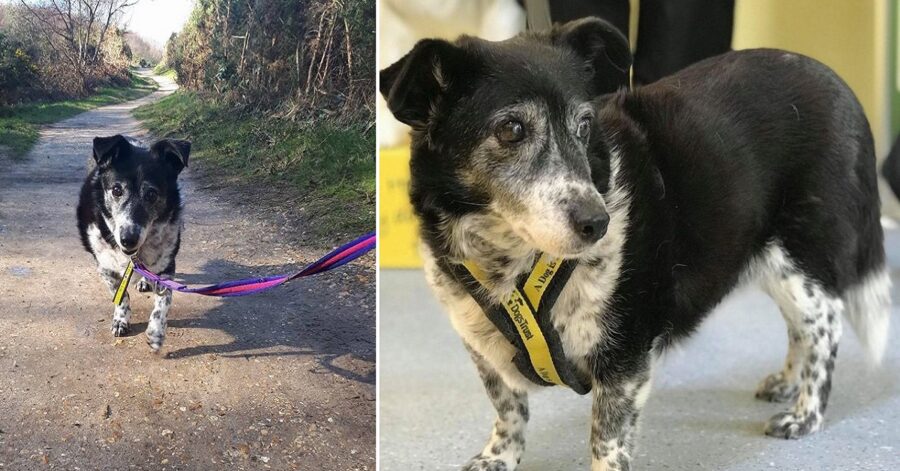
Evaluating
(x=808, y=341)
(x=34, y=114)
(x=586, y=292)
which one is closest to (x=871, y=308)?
(x=808, y=341)

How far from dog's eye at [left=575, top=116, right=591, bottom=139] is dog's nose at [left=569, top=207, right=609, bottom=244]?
0.16 metres

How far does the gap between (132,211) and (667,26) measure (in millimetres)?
1233

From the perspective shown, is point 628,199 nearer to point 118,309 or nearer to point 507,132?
point 507,132

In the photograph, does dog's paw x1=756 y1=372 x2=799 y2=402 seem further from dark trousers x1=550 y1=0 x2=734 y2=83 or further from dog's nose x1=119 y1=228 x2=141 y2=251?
dog's nose x1=119 y1=228 x2=141 y2=251

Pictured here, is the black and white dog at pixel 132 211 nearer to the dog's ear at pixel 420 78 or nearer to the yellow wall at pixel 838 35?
the dog's ear at pixel 420 78

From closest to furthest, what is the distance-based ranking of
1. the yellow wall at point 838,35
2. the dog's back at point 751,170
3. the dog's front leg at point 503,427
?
1. the dog's back at point 751,170
2. the dog's front leg at point 503,427
3. the yellow wall at point 838,35

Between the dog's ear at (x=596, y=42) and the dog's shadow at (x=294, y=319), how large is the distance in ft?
1.74

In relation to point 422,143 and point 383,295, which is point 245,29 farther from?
point 383,295

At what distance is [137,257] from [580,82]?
0.79m

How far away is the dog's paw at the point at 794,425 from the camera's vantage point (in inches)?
Result: 71.8

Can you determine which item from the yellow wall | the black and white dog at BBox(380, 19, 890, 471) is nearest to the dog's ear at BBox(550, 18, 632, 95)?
the black and white dog at BBox(380, 19, 890, 471)

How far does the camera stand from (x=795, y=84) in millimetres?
1693

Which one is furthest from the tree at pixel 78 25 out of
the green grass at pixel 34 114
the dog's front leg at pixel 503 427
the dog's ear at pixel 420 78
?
the dog's front leg at pixel 503 427

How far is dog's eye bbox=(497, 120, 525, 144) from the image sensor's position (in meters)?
1.25
